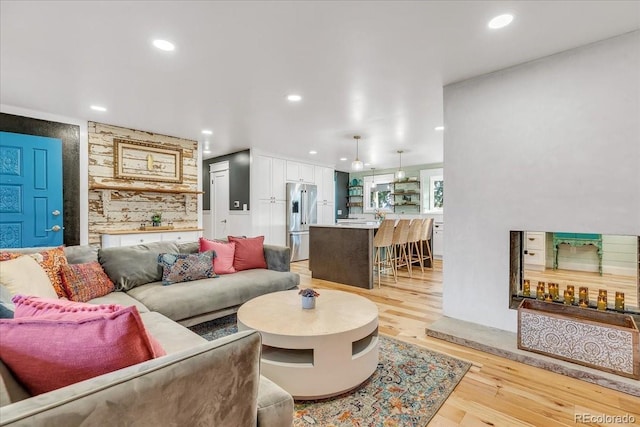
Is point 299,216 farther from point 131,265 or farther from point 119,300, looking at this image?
point 119,300

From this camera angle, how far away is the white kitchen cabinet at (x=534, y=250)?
8.38 feet

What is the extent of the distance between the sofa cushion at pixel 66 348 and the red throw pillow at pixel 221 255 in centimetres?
236

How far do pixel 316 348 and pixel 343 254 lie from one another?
2.93 m

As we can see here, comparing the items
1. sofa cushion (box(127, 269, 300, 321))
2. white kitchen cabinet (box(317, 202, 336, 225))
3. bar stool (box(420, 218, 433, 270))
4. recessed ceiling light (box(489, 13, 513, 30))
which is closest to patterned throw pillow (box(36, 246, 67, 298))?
sofa cushion (box(127, 269, 300, 321))

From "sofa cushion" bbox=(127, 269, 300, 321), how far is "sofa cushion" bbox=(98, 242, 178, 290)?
0.08 m

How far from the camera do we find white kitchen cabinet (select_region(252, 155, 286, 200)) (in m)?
6.06

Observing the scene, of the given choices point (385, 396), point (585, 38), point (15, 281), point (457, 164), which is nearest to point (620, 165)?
point (585, 38)

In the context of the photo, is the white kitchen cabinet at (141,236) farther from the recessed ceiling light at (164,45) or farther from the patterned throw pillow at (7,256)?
the recessed ceiling light at (164,45)

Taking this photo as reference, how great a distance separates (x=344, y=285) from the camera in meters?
4.53

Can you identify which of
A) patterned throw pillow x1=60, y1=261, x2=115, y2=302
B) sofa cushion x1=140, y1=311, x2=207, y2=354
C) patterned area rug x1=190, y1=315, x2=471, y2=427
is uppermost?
patterned throw pillow x1=60, y1=261, x2=115, y2=302

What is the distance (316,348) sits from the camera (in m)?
1.71

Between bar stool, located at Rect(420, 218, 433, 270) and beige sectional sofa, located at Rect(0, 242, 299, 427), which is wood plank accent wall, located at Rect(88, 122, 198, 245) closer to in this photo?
beige sectional sofa, located at Rect(0, 242, 299, 427)

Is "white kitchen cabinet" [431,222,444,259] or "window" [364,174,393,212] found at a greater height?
"window" [364,174,393,212]

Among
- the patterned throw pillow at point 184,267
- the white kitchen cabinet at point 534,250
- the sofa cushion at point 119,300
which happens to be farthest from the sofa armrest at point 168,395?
the white kitchen cabinet at point 534,250
